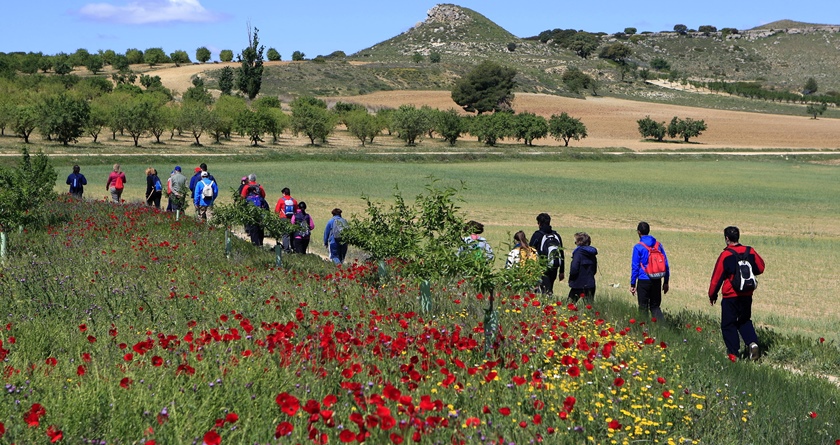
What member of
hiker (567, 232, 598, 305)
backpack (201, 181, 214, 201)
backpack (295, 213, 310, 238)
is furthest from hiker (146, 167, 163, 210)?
hiker (567, 232, 598, 305)

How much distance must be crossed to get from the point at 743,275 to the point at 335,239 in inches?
346

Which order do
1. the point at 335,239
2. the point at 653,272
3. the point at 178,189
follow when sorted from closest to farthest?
the point at 653,272
the point at 335,239
the point at 178,189

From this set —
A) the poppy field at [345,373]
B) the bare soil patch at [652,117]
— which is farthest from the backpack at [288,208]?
the bare soil patch at [652,117]

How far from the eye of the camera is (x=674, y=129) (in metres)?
100

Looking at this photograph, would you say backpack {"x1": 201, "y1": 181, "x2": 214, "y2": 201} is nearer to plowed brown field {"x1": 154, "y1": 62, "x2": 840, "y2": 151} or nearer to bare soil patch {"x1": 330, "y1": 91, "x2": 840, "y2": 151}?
plowed brown field {"x1": 154, "y1": 62, "x2": 840, "y2": 151}

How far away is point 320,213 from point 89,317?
2372 cm

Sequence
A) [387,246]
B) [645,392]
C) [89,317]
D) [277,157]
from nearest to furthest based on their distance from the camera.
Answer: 1. [645,392]
2. [89,317]
3. [387,246]
4. [277,157]

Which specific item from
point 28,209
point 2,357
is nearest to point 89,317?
point 2,357

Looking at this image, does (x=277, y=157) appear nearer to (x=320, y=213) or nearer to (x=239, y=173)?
(x=239, y=173)

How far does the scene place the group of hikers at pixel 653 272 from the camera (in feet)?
33.7

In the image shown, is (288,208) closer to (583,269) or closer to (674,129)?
(583,269)

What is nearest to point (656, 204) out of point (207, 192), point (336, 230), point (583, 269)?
point (207, 192)

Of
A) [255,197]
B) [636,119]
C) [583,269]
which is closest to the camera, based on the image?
[583,269]

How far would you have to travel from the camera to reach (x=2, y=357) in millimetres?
5438
